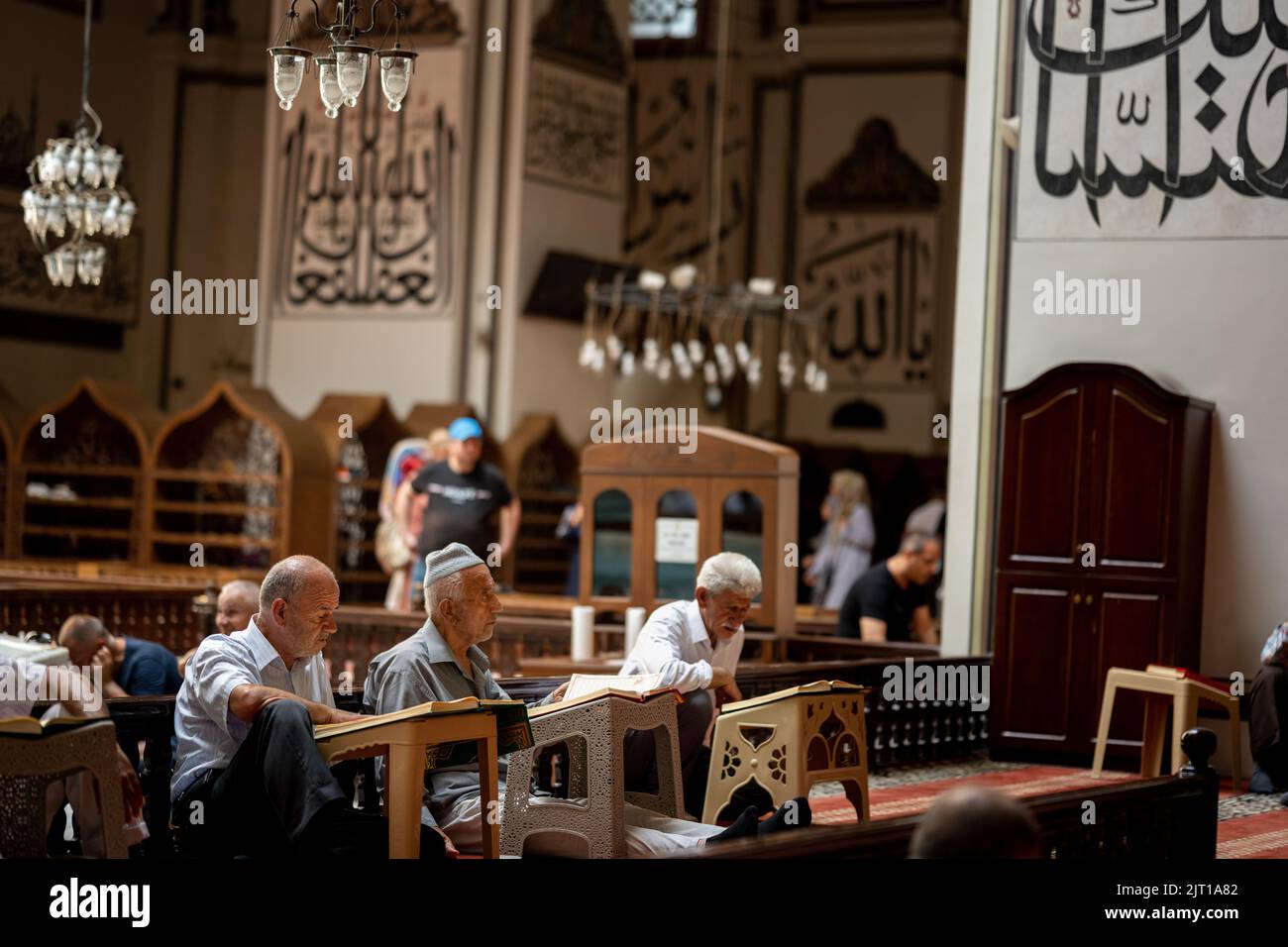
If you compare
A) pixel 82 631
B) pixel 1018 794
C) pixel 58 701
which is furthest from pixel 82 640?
pixel 1018 794

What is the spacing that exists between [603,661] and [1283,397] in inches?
124

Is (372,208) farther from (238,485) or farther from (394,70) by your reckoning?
(394,70)

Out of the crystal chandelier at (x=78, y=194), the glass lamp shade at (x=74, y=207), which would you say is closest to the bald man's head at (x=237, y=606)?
the crystal chandelier at (x=78, y=194)

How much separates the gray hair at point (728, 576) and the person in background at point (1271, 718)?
2.79 meters

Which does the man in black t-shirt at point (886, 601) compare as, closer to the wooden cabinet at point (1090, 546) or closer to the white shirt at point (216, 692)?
the wooden cabinet at point (1090, 546)

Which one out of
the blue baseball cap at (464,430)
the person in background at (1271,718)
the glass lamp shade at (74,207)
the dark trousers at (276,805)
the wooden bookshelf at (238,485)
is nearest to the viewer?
the dark trousers at (276,805)

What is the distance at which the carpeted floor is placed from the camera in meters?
5.88

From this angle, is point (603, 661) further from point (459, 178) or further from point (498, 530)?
point (459, 178)

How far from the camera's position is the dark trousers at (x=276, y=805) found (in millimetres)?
3746

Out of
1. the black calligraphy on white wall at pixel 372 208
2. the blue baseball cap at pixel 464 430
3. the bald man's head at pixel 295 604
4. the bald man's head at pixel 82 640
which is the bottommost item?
the bald man's head at pixel 82 640

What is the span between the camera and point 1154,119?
26.5ft

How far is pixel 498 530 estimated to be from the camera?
11.0m

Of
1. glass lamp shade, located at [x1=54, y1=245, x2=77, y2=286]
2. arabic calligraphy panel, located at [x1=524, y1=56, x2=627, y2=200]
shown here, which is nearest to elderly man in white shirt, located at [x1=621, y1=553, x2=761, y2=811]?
glass lamp shade, located at [x1=54, y1=245, x2=77, y2=286]
